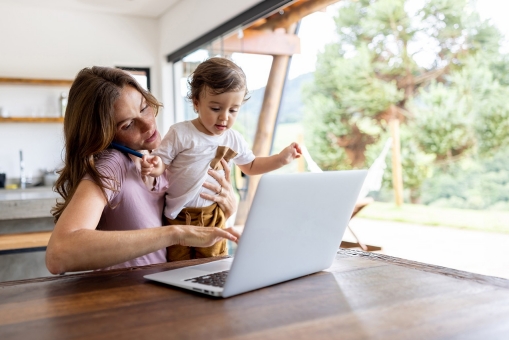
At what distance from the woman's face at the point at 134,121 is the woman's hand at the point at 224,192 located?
271 millimetres

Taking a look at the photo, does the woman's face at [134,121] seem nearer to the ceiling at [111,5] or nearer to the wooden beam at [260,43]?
the wooden beam at [260,43]

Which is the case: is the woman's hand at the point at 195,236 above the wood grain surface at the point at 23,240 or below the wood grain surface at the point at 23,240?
above

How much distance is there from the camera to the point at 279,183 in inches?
36.4

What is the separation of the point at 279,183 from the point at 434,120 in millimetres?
8348

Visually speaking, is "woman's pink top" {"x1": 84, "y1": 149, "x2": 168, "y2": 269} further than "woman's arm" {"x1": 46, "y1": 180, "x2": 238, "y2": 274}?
Yes

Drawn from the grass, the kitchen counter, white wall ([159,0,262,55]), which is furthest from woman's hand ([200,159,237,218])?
the grass

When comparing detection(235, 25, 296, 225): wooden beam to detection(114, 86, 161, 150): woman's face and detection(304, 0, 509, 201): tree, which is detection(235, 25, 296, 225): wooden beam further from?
detection(114, 86, 161, 150): woman's face

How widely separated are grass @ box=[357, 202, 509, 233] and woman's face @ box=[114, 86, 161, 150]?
6.76 metres

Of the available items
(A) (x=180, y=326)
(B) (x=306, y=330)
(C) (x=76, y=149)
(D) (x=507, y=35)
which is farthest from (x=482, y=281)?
(D) (x=507, y=35)

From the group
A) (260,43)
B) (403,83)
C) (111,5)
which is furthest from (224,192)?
(403,83)

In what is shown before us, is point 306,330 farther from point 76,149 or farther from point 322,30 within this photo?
point 322,30

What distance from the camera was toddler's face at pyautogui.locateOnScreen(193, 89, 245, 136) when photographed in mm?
1838

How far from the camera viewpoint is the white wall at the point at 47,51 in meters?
5.72

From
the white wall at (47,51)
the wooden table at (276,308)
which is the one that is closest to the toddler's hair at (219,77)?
the wooden table at (276,308)
